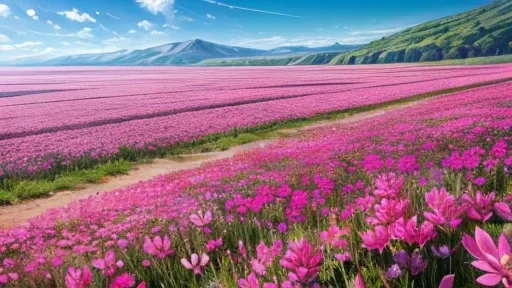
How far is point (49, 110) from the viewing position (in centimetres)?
3850

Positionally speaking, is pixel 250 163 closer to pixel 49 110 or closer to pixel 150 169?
pixel 150 169

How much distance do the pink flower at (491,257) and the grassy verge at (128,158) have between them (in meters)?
15.6

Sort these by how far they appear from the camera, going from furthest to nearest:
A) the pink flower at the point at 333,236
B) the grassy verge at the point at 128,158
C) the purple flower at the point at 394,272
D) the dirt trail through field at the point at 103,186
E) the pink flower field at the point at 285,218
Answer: the grassy verge at the point at 128,158 < the dirt trail through field at the point at 103,186 < the pink flower at the point at 333,236 < the pink flower field at the point at 285,218 < the purple flower at the point at 394,272

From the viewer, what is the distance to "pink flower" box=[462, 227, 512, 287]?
1355mm

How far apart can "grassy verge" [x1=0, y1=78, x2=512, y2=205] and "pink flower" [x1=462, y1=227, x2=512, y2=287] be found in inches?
614

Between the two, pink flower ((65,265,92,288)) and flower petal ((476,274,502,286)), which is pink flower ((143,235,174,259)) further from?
flower petal ((476,274,502,286))

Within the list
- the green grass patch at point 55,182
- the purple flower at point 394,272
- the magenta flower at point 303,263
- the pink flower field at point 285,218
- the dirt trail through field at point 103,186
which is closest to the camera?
the magenta flower at point 303,263

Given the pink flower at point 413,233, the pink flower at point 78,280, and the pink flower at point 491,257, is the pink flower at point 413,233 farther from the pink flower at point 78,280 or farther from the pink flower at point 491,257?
the pink flower at point 78,280

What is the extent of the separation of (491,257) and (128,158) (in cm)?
2020

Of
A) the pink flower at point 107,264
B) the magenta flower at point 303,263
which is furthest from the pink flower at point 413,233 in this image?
the pink flower at point 107,264

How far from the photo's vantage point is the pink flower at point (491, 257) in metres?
1.36

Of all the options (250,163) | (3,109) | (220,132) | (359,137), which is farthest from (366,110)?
(3,109)

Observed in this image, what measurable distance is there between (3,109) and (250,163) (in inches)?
1404

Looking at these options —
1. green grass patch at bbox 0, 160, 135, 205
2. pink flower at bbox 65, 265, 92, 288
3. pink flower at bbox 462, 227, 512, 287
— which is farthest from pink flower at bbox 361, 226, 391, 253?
green grass patch at bbox 0, 160, 135, 205
